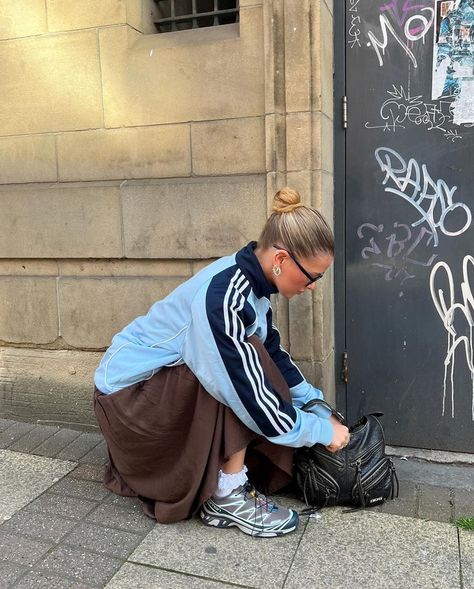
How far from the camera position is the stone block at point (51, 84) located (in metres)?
3.59

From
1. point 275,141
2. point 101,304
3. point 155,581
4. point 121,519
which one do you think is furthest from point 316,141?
point 155,581

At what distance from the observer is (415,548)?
2479 millimetres

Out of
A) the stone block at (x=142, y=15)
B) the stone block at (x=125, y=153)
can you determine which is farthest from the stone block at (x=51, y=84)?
the stone block at (x=142, y=15)

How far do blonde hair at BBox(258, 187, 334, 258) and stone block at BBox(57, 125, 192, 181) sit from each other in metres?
1.16

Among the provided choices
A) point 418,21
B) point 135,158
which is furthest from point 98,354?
point 418,21

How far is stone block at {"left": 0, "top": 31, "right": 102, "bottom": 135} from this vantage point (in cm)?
359

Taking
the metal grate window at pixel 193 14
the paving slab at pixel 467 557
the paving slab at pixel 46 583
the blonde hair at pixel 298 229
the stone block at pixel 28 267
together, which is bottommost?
the paving slab at pixel 467 557

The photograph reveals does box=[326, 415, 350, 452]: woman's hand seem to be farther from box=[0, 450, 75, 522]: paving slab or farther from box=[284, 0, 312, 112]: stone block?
box=[284, 0, 312, 112]: stone block

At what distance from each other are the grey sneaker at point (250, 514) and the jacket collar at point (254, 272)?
93 centimetres

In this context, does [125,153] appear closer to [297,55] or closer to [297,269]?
[297,55]

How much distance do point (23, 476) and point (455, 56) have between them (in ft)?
10.6

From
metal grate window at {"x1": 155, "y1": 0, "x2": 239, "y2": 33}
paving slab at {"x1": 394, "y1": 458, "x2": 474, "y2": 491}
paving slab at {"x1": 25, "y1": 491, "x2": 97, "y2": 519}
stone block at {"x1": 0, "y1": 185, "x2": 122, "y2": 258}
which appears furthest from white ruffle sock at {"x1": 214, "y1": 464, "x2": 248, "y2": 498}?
metal grate window at {"x1": 155, "y1": 0, "x2": 239, "y2": 33}

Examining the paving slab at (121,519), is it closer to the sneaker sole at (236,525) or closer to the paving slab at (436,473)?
the sneaker sole at (236,525)

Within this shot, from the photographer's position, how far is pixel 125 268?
3711 mm
